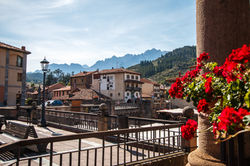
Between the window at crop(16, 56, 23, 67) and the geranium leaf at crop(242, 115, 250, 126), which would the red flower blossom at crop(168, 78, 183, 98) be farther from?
the window at crop(16, 56, 23, 67)

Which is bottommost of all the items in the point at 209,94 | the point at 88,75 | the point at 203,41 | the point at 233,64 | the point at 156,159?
the point at 156,159

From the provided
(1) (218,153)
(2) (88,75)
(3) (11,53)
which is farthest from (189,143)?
(2) (88,75)

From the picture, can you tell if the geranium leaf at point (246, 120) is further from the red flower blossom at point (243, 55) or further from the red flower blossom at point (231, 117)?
the red flower blossom at point (243, 55)

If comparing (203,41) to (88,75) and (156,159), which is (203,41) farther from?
(88,75)

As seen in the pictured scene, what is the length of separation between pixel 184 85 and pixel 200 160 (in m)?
1.42

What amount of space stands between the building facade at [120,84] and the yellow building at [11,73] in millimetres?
24830

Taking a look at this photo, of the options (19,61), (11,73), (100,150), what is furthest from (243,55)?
(19,61)

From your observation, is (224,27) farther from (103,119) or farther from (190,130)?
(103,119)

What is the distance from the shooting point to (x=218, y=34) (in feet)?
11.6

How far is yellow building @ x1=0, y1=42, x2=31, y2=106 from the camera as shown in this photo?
1372 inches

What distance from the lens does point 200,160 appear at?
11.3ft

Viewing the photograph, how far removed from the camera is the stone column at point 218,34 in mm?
3434

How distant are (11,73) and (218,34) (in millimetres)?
39792

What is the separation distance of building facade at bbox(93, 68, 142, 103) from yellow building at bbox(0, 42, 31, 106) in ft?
81.5
